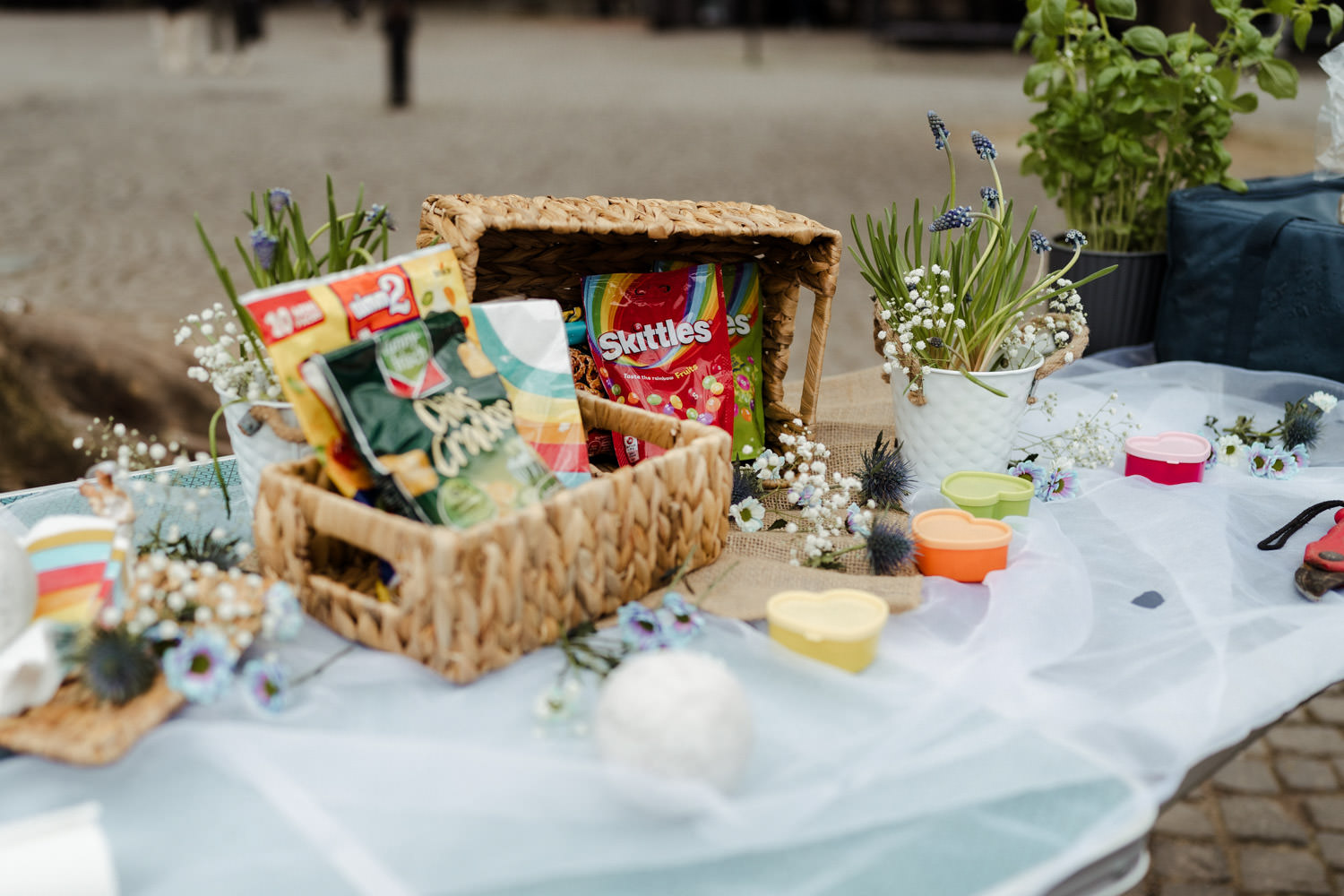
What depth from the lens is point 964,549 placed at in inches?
50.1

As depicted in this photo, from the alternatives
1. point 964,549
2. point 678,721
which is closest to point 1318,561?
point 964,549

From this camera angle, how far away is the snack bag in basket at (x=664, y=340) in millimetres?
1567

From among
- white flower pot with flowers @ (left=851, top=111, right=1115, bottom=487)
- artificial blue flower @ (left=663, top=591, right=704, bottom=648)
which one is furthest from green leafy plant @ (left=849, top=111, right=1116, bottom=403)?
artificial blue flower @ (left=663, top=591, right=704, bottom=648)

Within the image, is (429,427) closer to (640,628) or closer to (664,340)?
(640,628)

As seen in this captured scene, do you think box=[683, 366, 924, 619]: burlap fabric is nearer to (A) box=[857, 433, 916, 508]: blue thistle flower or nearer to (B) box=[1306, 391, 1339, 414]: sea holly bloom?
(A) box=[857, 433, 916, 508]: blue thistle flower

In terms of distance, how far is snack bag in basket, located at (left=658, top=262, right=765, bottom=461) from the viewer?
1.67 metres

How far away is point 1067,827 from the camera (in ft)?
3.09

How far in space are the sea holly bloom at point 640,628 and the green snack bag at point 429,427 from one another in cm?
16

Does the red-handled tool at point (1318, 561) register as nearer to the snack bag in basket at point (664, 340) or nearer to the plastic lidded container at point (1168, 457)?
the plastic lidded container at point (1168, 457)

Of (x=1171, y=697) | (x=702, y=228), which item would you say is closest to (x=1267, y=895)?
(x=1171, y=697)

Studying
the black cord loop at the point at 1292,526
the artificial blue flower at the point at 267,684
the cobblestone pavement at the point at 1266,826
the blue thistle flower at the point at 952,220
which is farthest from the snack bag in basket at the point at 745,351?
Answer: the cobblestone pavement at the point at 1266,826

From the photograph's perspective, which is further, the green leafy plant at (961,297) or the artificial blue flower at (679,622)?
the green leafy plant at (961,297)

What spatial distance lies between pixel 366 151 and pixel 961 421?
27.6ft

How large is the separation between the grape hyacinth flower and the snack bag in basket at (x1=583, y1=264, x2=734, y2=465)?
46 cm
